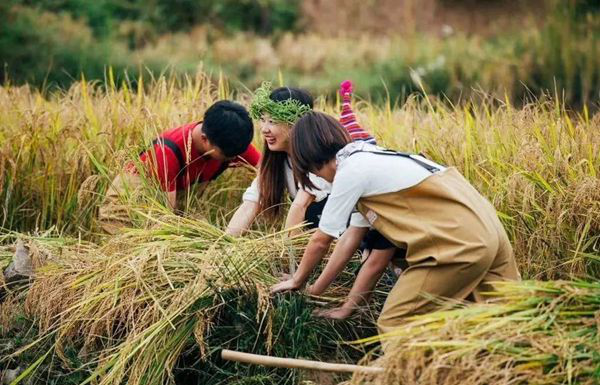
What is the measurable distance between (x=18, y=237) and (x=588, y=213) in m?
2.95

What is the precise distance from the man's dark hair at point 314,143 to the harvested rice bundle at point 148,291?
0.66 meters

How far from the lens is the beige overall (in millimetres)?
4004

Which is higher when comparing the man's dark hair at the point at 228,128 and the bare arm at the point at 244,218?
the man's dark hair at the point at 228,128

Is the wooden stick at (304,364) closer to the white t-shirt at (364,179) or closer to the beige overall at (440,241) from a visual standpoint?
the beige overall at (440,241)

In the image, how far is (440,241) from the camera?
4.03m

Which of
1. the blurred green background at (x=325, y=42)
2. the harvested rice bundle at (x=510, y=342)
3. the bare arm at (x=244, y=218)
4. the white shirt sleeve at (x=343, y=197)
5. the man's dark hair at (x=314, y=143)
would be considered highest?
the man's dark hair at (x=314, y=143)

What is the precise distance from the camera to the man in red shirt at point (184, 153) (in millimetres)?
5508

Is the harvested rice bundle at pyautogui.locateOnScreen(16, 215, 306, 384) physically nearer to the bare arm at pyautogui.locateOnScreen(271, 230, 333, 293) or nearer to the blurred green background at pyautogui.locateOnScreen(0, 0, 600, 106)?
the bare arm at pyautogui.locateOnScreen(271, 230, 333, 293)

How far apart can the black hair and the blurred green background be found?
225 inches

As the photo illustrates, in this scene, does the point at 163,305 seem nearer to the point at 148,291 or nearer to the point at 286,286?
the point at 148,291

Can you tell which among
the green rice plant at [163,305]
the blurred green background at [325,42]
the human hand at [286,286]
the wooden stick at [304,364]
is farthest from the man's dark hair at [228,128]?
the blurred green background at [325,42]

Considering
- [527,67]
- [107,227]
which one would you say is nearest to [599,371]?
[107,227]

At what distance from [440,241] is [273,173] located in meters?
1.40

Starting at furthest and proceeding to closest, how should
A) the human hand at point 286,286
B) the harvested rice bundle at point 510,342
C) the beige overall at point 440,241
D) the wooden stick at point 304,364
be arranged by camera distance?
the human hand at point 286,286 → the beige overall at point 440,241 → the wooden stick at point 304,364 → the harvested rice bundle at point 510,342
